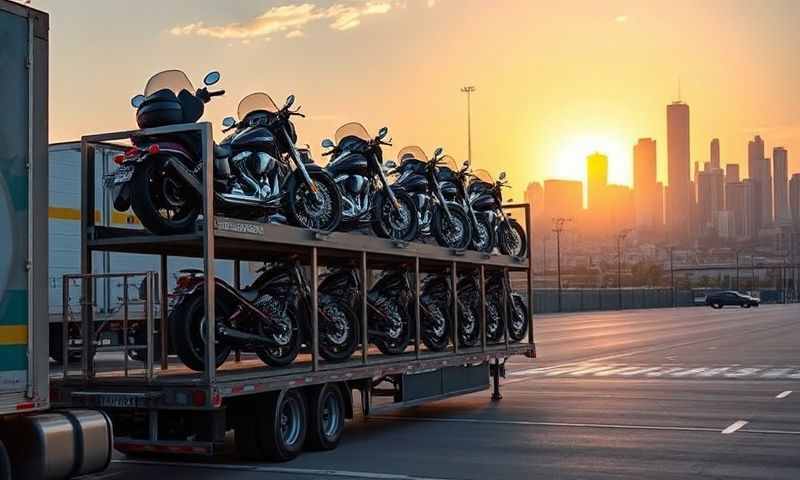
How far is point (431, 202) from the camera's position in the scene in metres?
16.8

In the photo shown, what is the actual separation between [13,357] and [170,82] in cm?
436

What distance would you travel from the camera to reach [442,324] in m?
16.4

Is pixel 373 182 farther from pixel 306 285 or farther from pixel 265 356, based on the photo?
pixel 265 356

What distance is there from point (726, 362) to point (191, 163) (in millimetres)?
19118

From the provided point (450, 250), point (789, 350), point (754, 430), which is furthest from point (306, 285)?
point (789, 350)

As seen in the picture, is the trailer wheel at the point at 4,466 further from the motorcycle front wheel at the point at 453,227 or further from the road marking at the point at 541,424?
the motorcycle front wheel at the point at 453,227

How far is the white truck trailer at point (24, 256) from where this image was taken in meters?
8.34

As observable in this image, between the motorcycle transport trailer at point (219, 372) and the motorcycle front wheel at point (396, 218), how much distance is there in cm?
32

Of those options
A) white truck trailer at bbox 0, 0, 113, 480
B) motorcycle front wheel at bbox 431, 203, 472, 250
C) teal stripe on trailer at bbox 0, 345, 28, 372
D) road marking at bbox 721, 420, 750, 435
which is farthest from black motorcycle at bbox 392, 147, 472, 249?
teal stripe on trailer at bbox 0, 345, 28, 372

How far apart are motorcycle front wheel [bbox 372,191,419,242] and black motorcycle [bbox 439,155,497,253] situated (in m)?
2.19

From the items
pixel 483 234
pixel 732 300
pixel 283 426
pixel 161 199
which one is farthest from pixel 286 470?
pixel 732 300

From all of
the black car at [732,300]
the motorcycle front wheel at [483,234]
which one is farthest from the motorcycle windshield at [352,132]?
the black car at [732,300]

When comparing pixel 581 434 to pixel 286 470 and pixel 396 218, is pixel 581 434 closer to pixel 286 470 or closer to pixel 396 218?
pixel 396 218

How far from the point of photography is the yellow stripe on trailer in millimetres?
8273
